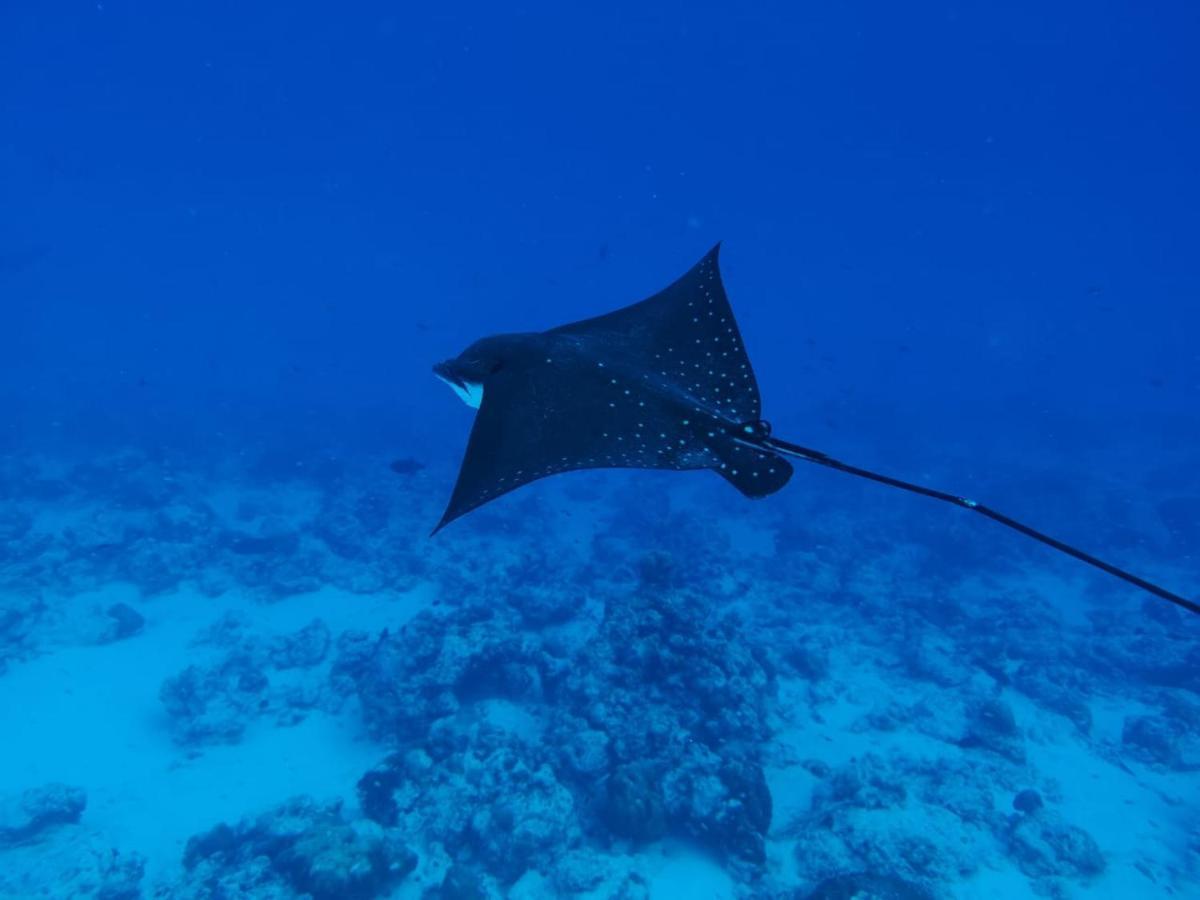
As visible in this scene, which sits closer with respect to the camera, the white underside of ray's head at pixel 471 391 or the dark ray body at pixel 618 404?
the dark ray body at pixel 618 404

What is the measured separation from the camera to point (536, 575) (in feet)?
53.2

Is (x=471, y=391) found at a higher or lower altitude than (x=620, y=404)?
higher

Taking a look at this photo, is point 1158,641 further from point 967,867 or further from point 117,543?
point 117,543

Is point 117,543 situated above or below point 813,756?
above

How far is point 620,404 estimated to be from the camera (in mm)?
4074

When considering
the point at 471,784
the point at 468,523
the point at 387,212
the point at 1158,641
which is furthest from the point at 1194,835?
the point at 387,212

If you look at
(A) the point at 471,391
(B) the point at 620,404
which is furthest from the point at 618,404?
(A) the point at 471,391

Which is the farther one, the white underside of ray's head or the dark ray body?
the white underside of ray's head

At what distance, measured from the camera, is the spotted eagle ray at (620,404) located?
12.2 ft

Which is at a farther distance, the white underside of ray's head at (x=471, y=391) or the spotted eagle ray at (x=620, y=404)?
the white underside of ray's head at (x=471, y=391)

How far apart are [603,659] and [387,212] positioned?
183626 millimetres

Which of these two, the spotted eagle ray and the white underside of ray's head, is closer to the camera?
the spotted eagle ray

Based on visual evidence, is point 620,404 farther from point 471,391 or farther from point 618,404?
point 471,391

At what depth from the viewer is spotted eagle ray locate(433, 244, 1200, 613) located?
3721 mm
